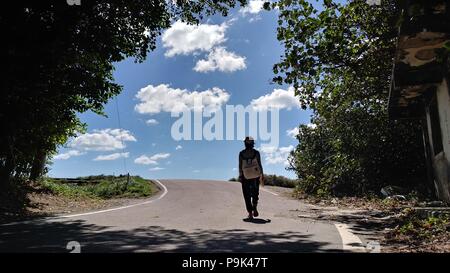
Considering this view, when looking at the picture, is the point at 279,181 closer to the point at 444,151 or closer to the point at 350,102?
the point at 350,102

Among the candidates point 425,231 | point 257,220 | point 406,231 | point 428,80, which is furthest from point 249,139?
point 428,80

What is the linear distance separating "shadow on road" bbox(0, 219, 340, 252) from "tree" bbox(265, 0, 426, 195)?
24.4 feet

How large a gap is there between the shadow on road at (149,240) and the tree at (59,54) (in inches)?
196

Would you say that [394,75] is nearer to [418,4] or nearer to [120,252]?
[418,4]

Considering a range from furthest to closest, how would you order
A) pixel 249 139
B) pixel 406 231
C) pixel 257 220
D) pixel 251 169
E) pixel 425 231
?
pixel 249 139
pixel 251 169
pixel 257 220
pixel 406 231
pixel 425 231

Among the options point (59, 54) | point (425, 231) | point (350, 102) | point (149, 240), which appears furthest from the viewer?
point (350, 102)

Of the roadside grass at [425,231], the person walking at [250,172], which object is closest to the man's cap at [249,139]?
the person walking at [250,172]

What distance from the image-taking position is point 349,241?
21.6ft

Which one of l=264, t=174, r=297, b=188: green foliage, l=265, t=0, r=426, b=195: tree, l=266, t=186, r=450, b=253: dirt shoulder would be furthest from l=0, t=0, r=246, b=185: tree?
l=264, t=174, r=297, b=188: green foliage

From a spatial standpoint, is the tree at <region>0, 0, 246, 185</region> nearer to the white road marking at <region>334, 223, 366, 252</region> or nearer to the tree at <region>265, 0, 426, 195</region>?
the tree at <region>265, 0, 426, 195</region>

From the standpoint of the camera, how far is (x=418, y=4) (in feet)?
18.4

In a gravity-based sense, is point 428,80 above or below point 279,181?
above

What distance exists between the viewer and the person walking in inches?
389

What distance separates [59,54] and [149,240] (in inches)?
280
